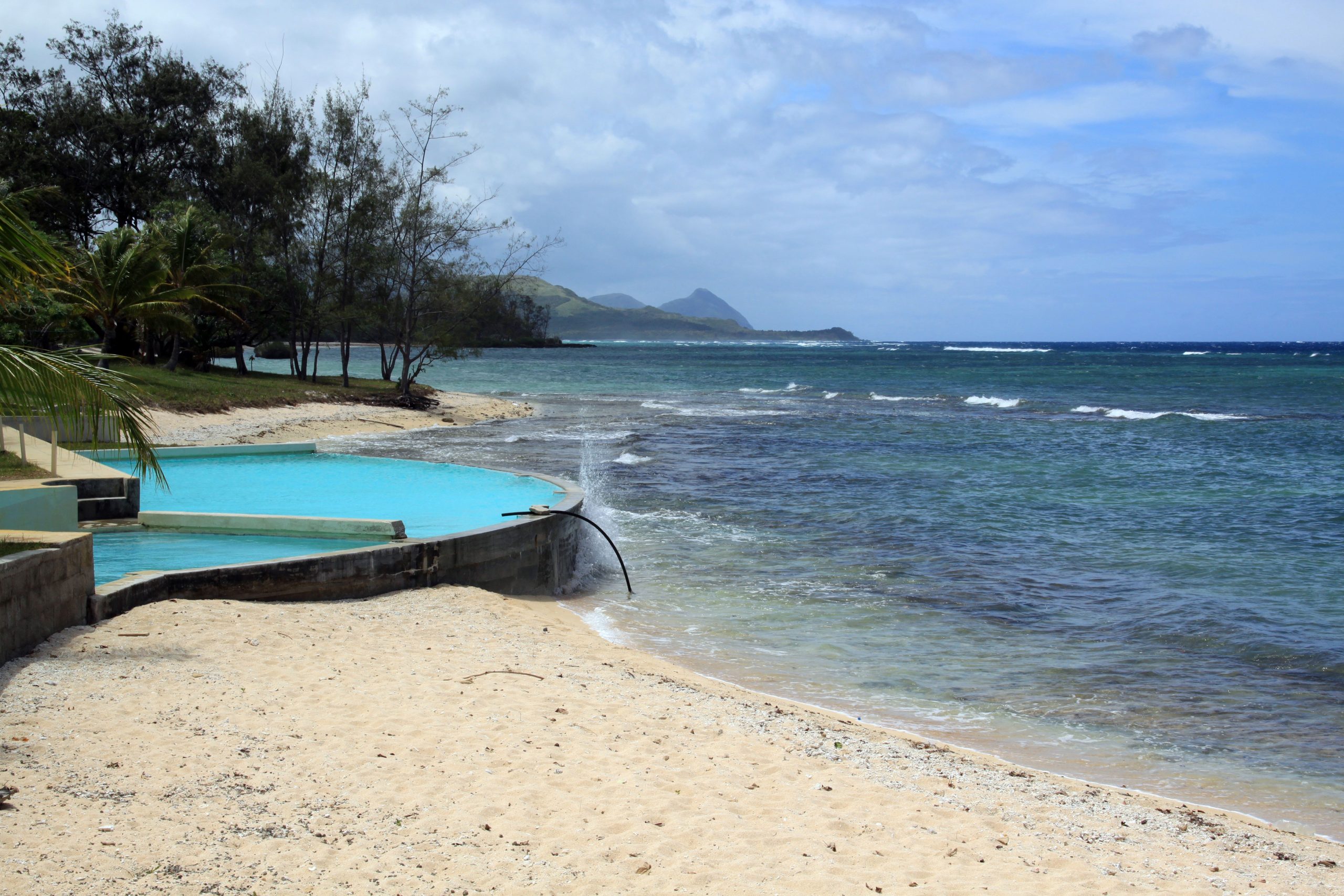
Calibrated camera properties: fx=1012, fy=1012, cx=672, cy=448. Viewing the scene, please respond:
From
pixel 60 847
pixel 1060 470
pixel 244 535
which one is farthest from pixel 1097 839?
pixel 1060 470

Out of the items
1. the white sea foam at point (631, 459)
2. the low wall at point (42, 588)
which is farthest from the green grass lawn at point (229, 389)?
the low wall at point (42, 588)

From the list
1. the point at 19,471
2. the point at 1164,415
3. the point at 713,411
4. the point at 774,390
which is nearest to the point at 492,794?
the point at 19,471

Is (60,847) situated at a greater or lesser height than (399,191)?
lesser

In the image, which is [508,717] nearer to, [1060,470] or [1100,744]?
[1100,744]

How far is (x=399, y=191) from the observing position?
3562 cm

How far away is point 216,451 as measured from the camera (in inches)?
689

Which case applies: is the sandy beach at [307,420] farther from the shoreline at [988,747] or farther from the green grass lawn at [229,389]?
the shoreline at [988,747]

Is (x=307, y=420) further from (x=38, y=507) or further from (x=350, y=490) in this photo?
(x=38, y=507)

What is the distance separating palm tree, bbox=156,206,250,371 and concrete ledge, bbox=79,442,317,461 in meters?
12.2

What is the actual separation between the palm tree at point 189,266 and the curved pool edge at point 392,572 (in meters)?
20.9

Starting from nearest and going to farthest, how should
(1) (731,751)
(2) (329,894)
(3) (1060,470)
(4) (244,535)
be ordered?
(2) (329,894)
(1) (731,751)
(4) (244,535)
(3) (1060,470)

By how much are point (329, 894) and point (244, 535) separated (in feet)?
24.6

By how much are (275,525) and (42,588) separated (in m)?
3.89

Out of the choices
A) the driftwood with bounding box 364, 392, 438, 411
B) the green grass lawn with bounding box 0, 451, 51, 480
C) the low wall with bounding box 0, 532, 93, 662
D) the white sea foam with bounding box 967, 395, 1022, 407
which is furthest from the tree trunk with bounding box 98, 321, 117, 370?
the white sea foam with bounding box 967, 395, 1022, 407
